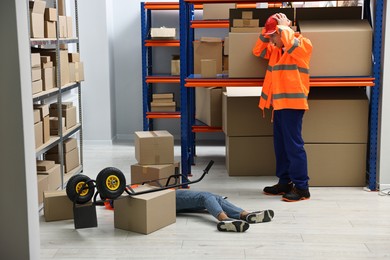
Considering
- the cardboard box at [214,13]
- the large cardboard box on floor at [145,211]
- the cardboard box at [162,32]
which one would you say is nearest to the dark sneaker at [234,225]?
the large cardboard box on floor at [145,211]

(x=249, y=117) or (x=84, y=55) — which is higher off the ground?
(x=84, y=55)

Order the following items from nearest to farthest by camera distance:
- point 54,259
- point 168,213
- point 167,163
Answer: point 54,259 < point 168,213 < point 167,163

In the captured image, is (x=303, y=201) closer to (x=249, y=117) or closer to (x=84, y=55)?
(x=249, y=117)

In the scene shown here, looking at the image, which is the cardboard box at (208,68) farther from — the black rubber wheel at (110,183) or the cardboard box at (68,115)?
the black rubber wheel at (110,183)

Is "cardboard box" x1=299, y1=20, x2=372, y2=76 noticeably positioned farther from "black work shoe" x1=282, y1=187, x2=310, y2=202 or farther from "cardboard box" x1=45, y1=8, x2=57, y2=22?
"cardboard box" x1=45, y1=8, x2=57, y2=22

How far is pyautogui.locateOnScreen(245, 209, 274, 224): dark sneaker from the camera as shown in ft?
14.7

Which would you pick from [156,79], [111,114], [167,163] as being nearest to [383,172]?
[167,163]

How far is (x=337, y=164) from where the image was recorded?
562 centimetres

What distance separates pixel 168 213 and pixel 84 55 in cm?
404

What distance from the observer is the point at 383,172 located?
5438 millimetres

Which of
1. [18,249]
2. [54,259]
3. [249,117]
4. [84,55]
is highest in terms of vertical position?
[84,55]

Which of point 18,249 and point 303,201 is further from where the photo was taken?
point 303,201

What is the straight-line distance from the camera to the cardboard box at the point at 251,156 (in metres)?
6.03

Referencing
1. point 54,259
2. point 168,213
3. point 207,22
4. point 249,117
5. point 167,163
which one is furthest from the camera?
point 207,22
